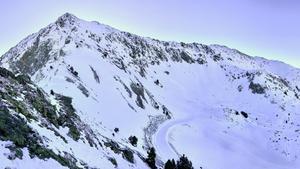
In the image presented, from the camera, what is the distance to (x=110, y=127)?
1927 inches

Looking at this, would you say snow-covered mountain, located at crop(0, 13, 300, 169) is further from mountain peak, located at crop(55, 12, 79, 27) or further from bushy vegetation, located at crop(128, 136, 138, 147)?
mountain peak, located at crop(55, 12, 79, 27)

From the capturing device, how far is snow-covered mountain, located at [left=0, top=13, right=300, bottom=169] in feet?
94.4

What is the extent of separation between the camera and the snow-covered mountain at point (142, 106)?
1133 inches

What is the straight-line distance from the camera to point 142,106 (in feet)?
230

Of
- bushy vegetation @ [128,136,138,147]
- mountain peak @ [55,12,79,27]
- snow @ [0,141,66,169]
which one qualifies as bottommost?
snow @ [0,141,66,169]

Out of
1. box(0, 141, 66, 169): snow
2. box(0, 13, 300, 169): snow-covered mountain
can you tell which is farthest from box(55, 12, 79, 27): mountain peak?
box(0, 141, 66, 169): snow

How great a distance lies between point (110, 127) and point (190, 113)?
42061mm

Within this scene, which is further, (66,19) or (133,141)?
(66,19)

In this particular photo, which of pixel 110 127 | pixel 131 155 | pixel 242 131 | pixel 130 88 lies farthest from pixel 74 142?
pixel 242 131

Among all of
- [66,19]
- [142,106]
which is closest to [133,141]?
[142,106]

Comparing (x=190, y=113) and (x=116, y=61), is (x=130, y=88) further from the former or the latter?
(x=190, y=113)

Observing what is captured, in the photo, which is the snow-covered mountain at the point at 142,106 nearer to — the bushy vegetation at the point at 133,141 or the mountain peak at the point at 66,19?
the bushy vegetation at the point at 133,141

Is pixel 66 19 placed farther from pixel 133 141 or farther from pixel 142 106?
pixel 133 141

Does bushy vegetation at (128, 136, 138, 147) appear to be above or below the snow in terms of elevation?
above
